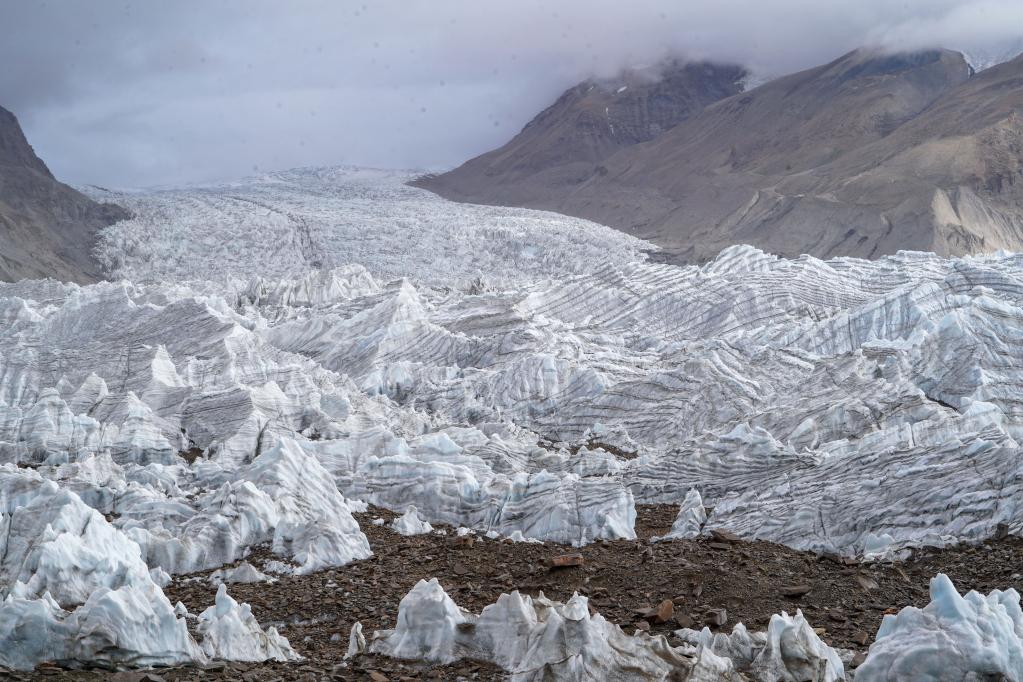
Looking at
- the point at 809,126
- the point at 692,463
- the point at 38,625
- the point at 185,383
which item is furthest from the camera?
the point at 809,126

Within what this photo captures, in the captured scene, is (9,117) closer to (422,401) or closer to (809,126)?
(809,126)

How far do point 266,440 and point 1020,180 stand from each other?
7389 centimetres

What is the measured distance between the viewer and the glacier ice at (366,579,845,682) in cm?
833

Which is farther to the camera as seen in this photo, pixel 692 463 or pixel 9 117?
pixel 9 117

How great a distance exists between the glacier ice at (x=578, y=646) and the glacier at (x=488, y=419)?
135cm

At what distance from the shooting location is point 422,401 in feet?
95.9

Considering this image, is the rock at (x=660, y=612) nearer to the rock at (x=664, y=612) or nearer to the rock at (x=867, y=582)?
the rock at (x=664, y=612)

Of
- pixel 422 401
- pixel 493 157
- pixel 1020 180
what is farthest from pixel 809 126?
pixel 422 401

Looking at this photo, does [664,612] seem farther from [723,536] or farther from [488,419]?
[488,419]

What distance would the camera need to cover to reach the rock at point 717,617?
33.7ft

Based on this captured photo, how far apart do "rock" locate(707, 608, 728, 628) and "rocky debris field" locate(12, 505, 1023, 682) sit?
1 centimetres

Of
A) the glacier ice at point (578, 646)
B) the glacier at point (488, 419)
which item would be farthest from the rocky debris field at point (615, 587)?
the glacier at point (488, 419)

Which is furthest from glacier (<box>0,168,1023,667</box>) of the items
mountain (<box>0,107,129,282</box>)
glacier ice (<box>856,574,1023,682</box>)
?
mountain (<box>0,107,129,282</box>)

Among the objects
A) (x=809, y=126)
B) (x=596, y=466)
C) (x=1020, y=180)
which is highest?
(x=809, y=126)
